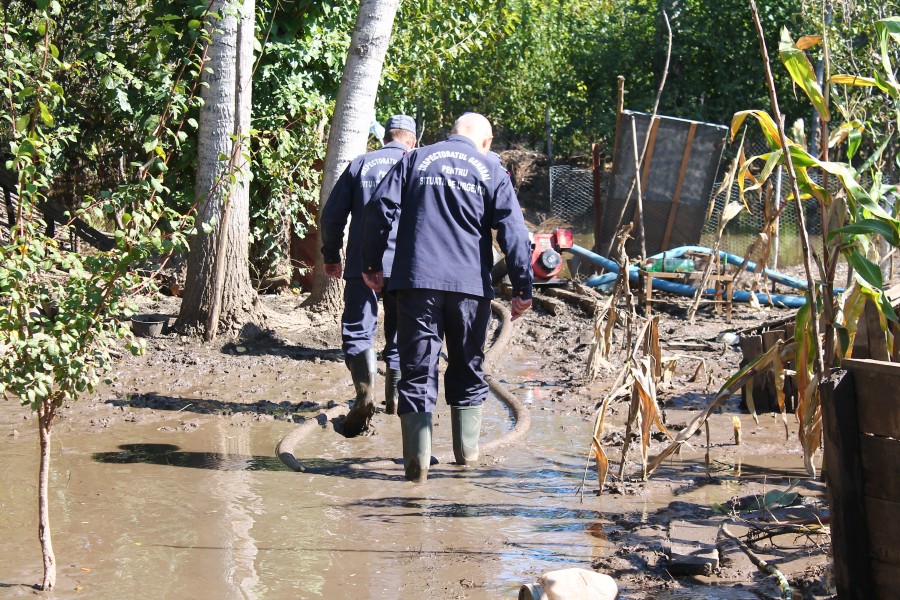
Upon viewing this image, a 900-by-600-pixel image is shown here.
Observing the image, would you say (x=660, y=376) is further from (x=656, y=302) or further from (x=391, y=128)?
(x=656, y=302)

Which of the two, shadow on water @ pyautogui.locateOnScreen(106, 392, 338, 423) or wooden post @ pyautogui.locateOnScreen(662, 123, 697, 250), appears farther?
wooden post @ pyautogui.locateOnScreen(662, 123, 697, 250)

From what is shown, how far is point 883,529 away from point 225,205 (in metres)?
5.73

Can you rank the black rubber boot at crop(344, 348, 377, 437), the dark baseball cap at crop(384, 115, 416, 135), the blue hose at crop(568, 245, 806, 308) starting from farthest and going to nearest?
1. the blue hose at crop(568, 245, 806, 308)
2. the dark baseball cap at crop(384, 115, 416, 135)
3. the black rubber boot at crop(344, 348, 377, 437)

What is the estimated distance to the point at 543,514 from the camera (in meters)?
4.29

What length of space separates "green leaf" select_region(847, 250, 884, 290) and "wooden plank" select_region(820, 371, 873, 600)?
37 centimetres

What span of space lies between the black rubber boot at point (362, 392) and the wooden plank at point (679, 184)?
28.8 ft

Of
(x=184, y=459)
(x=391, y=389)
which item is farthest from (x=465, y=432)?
(x=184, y=459)

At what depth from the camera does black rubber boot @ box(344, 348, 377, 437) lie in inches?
220

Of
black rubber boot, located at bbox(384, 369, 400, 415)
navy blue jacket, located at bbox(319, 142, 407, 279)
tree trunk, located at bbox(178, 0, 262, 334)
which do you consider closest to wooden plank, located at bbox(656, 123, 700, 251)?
tree trunk, located at bbox(178, 0, 262, 334)

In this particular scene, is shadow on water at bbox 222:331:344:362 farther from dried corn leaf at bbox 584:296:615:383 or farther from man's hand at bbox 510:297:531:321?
dried corn leaf at bbox 584:296:615:383

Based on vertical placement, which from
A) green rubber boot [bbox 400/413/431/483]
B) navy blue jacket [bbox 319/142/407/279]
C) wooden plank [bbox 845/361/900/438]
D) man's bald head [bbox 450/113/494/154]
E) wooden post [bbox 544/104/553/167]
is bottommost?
green rubber boot [bbox 400/413/431/483]

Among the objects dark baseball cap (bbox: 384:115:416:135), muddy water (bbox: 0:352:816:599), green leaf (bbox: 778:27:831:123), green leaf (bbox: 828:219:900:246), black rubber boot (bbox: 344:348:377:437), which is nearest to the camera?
green leaf (bbox: 828:219:900:246)

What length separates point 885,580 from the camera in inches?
114

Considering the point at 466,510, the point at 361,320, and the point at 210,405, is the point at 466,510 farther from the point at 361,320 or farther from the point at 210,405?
the point at 210,405
